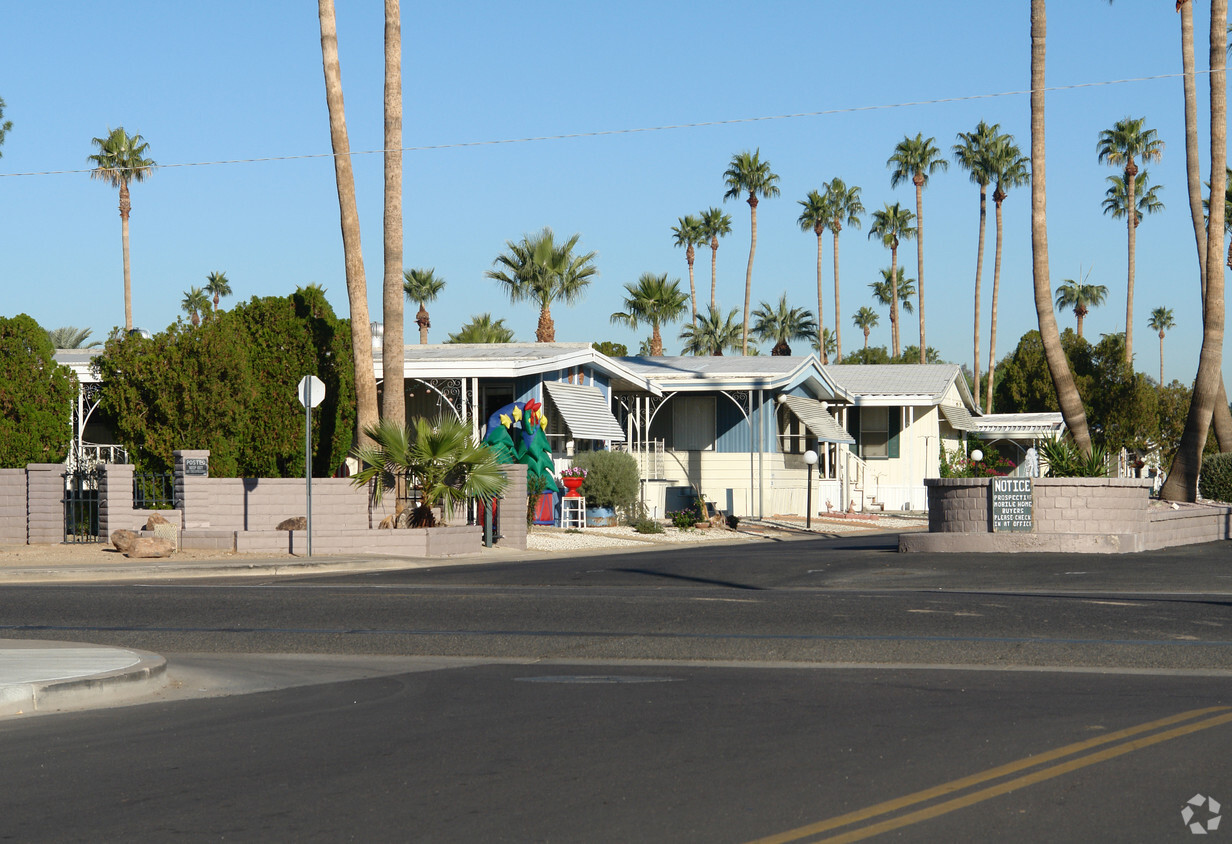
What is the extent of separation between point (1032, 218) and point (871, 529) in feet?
43.7

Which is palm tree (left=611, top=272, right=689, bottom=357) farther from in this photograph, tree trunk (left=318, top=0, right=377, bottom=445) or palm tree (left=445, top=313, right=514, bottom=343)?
tree trunk (left=318, top=0, right=377, bottom=445)

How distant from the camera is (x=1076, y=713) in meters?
8.05

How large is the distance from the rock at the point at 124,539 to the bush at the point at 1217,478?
22.3 m

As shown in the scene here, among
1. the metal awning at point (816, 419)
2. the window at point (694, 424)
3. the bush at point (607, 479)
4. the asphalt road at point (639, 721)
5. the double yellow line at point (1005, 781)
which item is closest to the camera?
the double yellow line at point (1005, 781)

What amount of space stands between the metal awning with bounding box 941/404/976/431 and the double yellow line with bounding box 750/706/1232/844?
41685 millimetres

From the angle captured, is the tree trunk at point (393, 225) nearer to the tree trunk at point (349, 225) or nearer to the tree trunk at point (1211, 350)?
the tree trunk at point (349, 225)

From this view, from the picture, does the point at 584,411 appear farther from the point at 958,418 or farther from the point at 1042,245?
the point at 958,418

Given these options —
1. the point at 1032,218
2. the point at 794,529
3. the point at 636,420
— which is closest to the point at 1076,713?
the point at 1032,218

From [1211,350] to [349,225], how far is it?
1782 cm

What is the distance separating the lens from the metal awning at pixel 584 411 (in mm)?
32781

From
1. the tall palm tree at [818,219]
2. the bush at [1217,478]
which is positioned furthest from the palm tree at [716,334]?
the bush at [1217,478]

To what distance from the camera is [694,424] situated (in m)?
40.2

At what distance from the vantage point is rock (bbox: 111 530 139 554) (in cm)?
2195

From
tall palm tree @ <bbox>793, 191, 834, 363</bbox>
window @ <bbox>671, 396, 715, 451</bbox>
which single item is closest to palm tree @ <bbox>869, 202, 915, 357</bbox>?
tall palm tree @ <bbox>793, 191, 834, 363</bbox>
